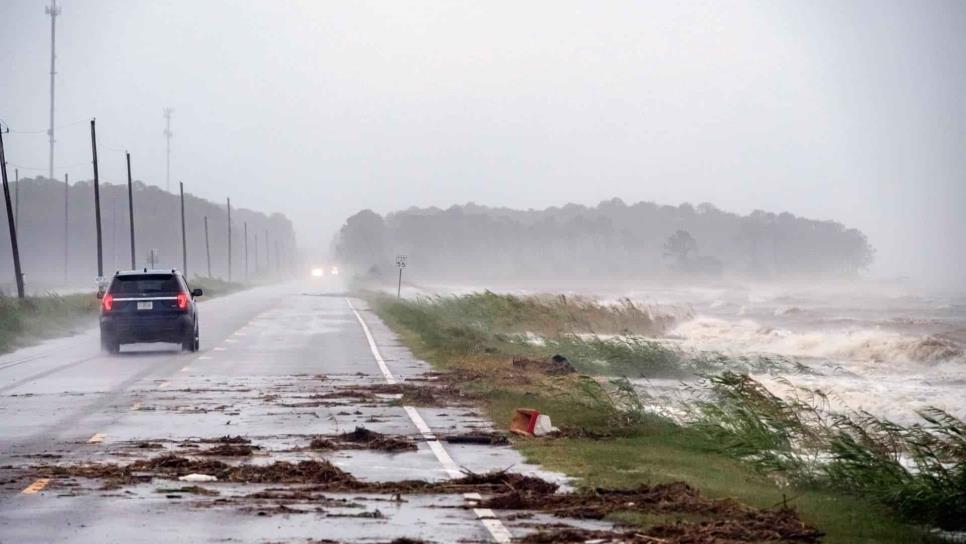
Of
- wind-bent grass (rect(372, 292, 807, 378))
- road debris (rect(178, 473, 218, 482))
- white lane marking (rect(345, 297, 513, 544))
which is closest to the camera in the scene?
white lane marking (rect(345, 297, 513, 544))

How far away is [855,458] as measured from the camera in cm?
1285

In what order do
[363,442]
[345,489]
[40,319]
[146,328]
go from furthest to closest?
[40,319]
[146,328]
[363,442]
[345,489]

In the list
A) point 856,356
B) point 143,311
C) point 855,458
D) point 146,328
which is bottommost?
point 856,356

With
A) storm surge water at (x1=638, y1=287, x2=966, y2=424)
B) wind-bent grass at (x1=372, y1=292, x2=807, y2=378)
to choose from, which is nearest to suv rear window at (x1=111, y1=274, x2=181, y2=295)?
wind-bent grass at (x1=372, y1=292, x2=807, y2=378)

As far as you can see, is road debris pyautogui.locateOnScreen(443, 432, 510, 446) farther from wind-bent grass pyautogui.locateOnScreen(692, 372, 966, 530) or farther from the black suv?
the black suv

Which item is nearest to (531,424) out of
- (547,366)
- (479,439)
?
(479,439)

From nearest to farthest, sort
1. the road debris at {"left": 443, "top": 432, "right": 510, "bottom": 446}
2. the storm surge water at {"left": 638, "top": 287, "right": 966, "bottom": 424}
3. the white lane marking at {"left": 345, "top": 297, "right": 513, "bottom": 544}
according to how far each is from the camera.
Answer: the white lane marking at {"left": 345, "top": 297, "right": 513, "bottom": 544}
the road debris at {"left": 443, "top": 432, "right": 510, "bottom": 446}
the storm surge water at {"left": 638, "top": 287, "right": 966, "bottom": 424}

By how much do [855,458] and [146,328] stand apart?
78.5 ft

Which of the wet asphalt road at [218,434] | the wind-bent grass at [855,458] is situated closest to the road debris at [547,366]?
the wet asphalt road at [218,434]

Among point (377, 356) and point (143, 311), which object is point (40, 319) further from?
point (377, 356)

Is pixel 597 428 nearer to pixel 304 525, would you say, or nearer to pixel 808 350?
pixel 304 525

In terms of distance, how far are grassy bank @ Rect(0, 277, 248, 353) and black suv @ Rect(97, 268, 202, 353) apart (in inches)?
207

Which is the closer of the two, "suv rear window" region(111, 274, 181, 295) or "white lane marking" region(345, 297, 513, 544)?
"white lane marking" region(345, 297, 513, 544)

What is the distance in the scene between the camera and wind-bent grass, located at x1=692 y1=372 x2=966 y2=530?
11.3 meters
